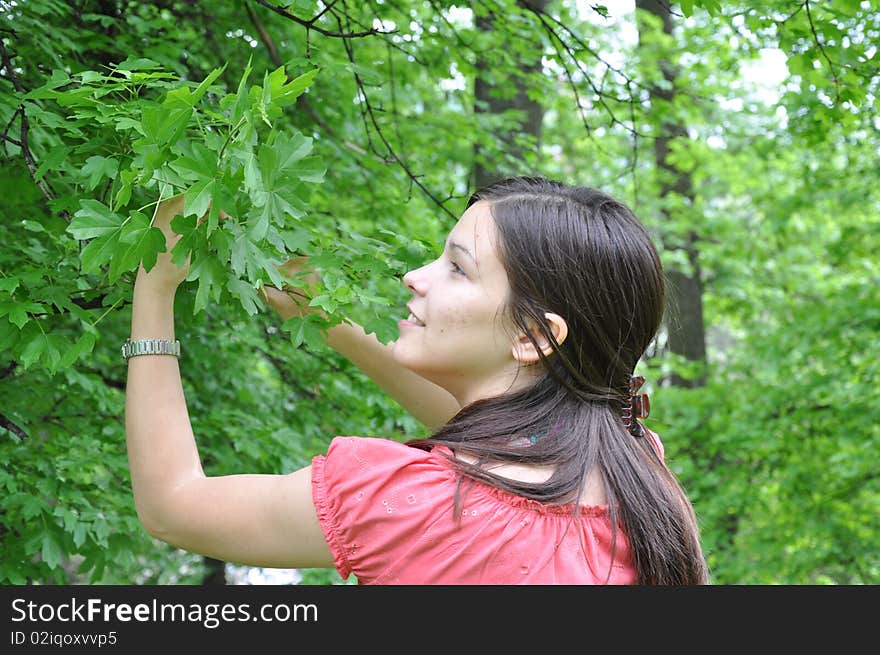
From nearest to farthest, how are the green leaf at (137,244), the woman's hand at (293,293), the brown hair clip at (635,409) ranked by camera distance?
the green leaf at (137,244), the brown hair clip at (635,409), the woman's hand at (293,293)

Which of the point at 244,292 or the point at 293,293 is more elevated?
the point at 293,293

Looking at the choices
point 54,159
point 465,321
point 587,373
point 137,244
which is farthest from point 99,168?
point 587,373

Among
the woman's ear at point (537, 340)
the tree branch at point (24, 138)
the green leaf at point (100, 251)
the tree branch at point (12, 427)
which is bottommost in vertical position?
the woman's ear at point (537, 340)

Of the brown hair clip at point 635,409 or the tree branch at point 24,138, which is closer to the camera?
the brown hair clip at point 635,409

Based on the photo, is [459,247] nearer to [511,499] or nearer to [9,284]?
[511,499]

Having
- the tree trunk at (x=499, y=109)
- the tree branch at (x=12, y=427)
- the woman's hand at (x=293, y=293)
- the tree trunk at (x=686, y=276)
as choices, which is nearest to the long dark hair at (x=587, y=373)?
the woman's hand at (x=293, y=293)

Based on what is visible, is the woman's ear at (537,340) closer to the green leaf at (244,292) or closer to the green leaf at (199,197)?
the green leaf at (244,292)

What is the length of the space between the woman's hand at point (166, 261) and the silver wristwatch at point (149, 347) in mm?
106

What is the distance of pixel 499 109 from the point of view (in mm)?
6910

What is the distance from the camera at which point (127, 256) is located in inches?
68.6

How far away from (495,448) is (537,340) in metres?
0.24

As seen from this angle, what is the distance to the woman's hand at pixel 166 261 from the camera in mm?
1811

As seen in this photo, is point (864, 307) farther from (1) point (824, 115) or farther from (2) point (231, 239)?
(2) point (231, 239)

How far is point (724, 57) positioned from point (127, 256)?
4.81 m
